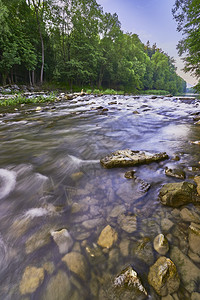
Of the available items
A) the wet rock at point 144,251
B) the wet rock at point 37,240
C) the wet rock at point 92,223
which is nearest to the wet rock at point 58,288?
the wet rock at point 37,240

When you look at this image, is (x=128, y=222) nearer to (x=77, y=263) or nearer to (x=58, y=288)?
(x=77, y=263)

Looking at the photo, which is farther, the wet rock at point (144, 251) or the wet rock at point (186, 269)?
the wet rock at point (144, 251)

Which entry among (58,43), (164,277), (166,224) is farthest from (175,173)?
(58,43)

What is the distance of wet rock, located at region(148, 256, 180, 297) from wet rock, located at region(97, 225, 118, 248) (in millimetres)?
312

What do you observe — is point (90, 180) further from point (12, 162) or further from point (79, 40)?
point (79, 40)

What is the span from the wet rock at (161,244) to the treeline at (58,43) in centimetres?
2396

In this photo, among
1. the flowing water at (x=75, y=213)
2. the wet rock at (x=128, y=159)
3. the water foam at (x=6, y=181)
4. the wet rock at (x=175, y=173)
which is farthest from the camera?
the wet rock at (x=128, y=159)

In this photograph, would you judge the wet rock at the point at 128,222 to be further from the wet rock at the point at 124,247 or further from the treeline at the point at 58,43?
the treeline at the point at 58,43

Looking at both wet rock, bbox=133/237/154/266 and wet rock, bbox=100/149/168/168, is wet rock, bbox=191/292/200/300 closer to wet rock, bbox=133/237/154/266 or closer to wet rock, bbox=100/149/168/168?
wet rock, bbox=133/237/154/266

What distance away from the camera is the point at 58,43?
2977cm

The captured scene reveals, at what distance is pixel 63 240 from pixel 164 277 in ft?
2.36

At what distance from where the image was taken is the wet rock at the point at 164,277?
2.77 feet

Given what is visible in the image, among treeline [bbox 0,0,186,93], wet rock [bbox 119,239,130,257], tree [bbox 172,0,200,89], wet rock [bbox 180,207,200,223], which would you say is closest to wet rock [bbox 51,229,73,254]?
wet rock [bbox 119,239,130,257]

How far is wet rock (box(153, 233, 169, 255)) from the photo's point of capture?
105cm
